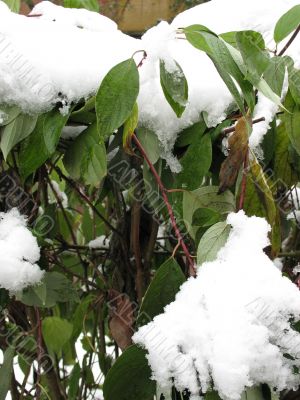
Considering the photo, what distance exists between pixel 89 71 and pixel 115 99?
0.11 m

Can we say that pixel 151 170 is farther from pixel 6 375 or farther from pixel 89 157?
pixel 6 375

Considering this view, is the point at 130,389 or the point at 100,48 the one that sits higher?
the point at 100,48

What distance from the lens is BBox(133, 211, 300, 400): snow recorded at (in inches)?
14.9

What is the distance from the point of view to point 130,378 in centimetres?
47

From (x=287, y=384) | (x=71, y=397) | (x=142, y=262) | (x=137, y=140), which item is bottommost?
(x=71, y=397)

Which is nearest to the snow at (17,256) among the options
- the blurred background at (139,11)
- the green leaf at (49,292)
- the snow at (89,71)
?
Answer: the green leaf at (49,292)

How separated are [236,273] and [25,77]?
292 millimetres

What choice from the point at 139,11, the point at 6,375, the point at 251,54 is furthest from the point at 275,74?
the point at 139,11

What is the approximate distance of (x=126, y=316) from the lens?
654 mm

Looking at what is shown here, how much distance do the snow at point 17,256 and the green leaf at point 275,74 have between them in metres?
0.28

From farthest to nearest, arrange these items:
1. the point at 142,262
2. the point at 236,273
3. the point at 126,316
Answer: the point at 142,262 < the point at 126,316 < the point at 236,273

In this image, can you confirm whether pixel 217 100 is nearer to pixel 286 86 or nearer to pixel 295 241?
pixel 286 86

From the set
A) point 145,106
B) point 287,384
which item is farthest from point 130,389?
point 145,106

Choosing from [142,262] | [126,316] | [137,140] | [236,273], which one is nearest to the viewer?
[236,273]
